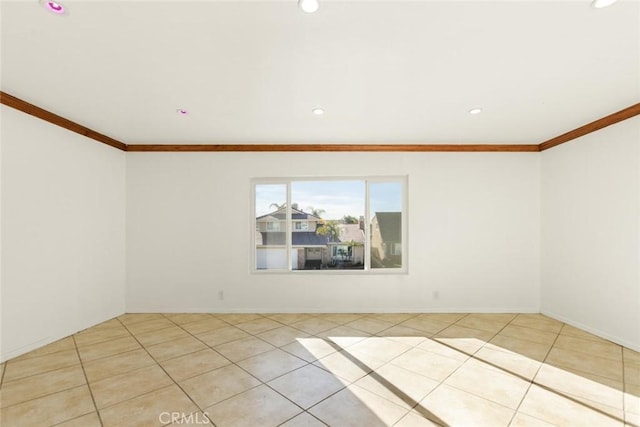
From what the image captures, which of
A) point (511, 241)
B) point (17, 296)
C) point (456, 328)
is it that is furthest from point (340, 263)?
point (17, 296)

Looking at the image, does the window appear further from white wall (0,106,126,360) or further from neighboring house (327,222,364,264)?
white wall (0,106,126,360)

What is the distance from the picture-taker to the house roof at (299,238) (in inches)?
179

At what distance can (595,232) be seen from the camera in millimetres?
3537

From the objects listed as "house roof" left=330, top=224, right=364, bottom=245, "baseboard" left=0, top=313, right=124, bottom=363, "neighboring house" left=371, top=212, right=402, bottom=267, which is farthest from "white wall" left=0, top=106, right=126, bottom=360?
"neighboring house" left=371, top=212, right=402, bottom=267

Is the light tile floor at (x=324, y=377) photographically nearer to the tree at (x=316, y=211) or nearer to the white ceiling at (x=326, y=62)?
the tree at (x=316, y=211)

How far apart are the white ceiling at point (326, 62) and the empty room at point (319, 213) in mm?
21

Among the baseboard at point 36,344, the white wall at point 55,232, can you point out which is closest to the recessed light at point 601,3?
the white wall at point 55,232

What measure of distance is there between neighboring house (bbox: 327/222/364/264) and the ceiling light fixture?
10.7 ft

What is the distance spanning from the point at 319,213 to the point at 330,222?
229mm

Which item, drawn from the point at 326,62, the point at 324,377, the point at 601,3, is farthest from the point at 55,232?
the point at 601,3

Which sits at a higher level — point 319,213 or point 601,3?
point 601,3

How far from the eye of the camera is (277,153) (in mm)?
4469

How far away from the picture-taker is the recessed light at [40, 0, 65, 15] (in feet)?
5.16

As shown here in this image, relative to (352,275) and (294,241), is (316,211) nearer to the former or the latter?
(294,241)
